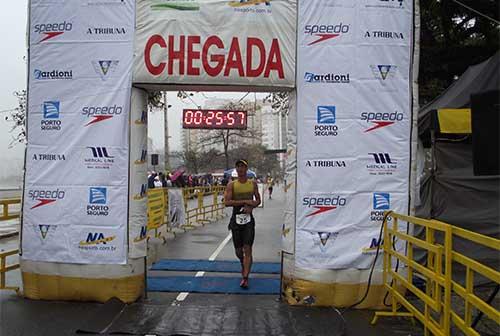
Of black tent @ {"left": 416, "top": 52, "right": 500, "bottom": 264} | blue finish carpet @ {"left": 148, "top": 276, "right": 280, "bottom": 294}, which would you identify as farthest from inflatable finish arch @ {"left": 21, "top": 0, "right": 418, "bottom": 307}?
black tent @ {"left": 416, "top": 52, "right": 500, "bottom": 264}

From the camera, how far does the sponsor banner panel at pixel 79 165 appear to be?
262 inches

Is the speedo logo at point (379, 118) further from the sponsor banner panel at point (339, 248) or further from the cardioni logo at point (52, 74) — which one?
the cardioni logo at point (52, 74)

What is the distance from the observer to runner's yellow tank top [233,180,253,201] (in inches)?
305

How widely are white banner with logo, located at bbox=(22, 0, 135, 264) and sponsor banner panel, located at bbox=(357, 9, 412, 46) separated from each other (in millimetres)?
Answer: 3071

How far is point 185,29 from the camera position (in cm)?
665

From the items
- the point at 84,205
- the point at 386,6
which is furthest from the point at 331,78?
the point at 84,205

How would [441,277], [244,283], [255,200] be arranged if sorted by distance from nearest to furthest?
1. [441,277]
2. [244,283]
3. [255,200]

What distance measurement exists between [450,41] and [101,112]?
10.5 meters

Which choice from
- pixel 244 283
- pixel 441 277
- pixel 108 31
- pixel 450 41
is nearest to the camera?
pixel 441 277

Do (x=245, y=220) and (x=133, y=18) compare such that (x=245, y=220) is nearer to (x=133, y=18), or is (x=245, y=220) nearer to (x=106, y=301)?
(x=106, y=301)

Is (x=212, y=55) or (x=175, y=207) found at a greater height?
(x=212, y=55)

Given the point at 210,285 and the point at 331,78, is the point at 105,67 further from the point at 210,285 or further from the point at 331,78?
the point at 210,285

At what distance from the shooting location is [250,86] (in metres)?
6.75

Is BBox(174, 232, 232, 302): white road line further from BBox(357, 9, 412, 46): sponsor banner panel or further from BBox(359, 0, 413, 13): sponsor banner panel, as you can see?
BBox(359, 0, 413, 13): sponsor banner panel
